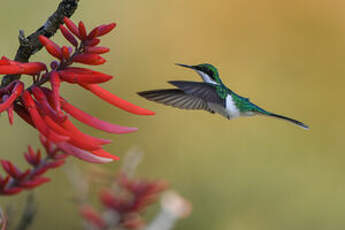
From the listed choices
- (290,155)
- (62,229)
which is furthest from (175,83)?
(290,155)

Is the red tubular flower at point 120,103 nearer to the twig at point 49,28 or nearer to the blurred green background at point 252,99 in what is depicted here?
the twig at point 49,28

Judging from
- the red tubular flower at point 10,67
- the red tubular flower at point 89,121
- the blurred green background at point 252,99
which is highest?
the red tubular flower at point 10,67

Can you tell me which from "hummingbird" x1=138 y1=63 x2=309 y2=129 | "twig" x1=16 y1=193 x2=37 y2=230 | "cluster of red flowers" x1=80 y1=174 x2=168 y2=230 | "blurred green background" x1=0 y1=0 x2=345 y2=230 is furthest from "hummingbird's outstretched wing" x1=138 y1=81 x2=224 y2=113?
"blurred green background" x1=0 y1=0 x2=345 y2=230

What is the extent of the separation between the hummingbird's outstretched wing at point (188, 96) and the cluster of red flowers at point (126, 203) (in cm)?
30

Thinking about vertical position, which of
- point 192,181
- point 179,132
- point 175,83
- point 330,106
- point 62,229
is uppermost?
point 175,83

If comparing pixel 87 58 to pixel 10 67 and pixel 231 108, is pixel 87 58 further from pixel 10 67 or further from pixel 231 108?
pixel 231 108

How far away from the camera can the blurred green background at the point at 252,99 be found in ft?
14.3

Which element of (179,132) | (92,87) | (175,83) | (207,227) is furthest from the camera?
(179,132)

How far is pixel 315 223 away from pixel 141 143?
150 cm

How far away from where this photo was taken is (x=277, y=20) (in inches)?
189

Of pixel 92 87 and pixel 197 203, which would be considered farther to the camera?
pixel 197 203

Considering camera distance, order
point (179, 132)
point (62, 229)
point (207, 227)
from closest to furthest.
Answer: point (62, 229), point (207, 227), point (179, 132)

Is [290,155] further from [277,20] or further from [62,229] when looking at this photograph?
[62,229]

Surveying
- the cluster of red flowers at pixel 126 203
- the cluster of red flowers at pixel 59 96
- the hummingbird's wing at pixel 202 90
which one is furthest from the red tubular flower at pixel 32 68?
the hummingbird's wing at pixel 202 90
